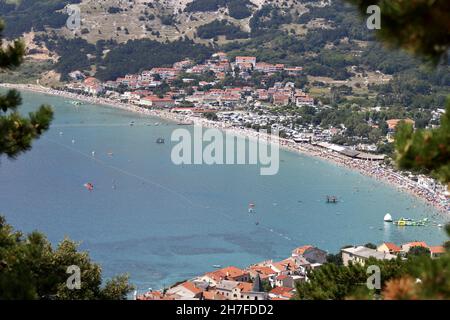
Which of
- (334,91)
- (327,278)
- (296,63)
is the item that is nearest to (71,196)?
(327,278)

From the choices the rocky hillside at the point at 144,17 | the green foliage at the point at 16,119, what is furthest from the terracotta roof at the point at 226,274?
the rocky hillside at the point at 144,17

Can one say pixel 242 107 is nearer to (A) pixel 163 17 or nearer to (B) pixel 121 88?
(B) pixel 121 88

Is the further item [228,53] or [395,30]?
[228,53]

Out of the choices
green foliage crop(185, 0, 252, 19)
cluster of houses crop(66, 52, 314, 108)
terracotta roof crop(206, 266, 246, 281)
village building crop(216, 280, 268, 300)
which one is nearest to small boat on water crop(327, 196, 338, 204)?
terracotta roof crop(206, 266, 246, 281)

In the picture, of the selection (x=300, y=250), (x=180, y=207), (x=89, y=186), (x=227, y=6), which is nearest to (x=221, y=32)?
(x=227, y=6)

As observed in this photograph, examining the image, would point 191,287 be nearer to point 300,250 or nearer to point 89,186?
point 300,250

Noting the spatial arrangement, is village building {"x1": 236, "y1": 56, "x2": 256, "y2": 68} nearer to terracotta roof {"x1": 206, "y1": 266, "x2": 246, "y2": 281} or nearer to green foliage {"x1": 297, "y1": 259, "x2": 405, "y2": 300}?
terracotta roof {"x1": 206, "y1": 266, "x2": 246, "y2": 281}
